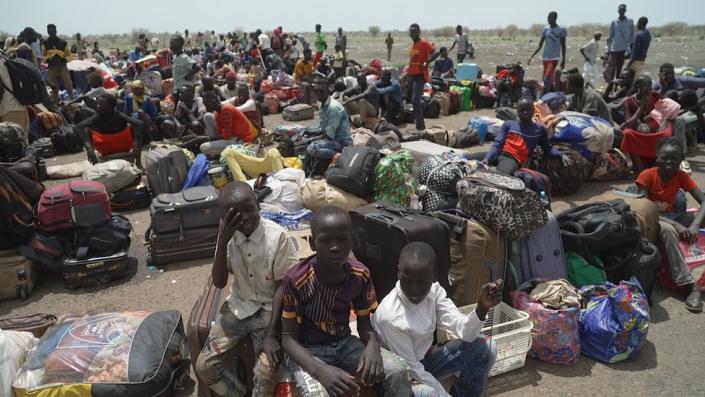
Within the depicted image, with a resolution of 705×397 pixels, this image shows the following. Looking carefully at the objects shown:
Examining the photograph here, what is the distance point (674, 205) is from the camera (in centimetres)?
480

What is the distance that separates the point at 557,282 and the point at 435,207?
1410 millimetres

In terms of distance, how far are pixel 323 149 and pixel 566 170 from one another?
10.5ft

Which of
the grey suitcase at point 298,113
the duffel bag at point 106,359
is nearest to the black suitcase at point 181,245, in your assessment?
the duffel bag at point 106,359

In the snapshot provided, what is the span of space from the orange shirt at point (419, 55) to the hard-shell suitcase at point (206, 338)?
7637 mm

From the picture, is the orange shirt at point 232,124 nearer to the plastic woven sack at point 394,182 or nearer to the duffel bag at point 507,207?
the plastic woven sack at point 394,182

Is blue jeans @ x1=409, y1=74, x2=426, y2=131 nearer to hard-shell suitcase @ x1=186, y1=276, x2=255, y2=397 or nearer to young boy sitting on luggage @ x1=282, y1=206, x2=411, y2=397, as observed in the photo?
hard-shell suitcase @ x1=186, y1=276, x2=255, y2=397

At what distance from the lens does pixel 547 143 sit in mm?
6074

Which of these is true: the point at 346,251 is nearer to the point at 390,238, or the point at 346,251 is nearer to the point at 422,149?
the point at 390,238

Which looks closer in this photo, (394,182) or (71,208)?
(71,208)

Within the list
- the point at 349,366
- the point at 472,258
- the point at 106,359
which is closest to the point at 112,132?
the point at 106,359

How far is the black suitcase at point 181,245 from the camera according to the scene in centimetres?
507

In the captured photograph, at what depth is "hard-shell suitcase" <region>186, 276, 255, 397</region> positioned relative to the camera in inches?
118

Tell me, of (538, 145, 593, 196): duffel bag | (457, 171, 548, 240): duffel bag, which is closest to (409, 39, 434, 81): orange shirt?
(538, 145, 593, 196): duffel bag

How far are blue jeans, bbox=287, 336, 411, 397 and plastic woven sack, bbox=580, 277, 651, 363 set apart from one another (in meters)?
1.72
